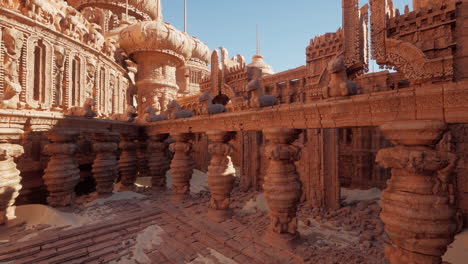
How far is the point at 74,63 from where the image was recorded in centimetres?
1129

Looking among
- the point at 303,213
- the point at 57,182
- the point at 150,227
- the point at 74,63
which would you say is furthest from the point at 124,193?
the point at 74,63

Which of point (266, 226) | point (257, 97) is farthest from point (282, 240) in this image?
point (257, 97)

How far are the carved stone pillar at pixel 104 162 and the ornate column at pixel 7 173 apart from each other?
81.1 inches

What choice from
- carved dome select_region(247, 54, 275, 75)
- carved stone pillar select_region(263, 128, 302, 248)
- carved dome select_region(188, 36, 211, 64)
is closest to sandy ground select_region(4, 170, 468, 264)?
carved stone pillar select_region(263, 128, 302, 248)

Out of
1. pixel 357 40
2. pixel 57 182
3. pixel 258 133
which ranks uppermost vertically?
pixel 357 40

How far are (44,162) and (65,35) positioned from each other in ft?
21.4

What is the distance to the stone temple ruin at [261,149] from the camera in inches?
104

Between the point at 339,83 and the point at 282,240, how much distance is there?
2.82 meters

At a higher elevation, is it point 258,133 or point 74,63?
point 74,63

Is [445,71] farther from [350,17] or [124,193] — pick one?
[124,193]

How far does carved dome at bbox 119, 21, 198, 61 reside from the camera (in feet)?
46.8

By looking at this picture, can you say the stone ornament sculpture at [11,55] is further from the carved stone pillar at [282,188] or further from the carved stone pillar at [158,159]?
the carved stone pillar at [282,188]

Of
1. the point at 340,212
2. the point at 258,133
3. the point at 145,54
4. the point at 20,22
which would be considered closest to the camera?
the point at 340,212

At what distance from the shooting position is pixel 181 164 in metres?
6.45
